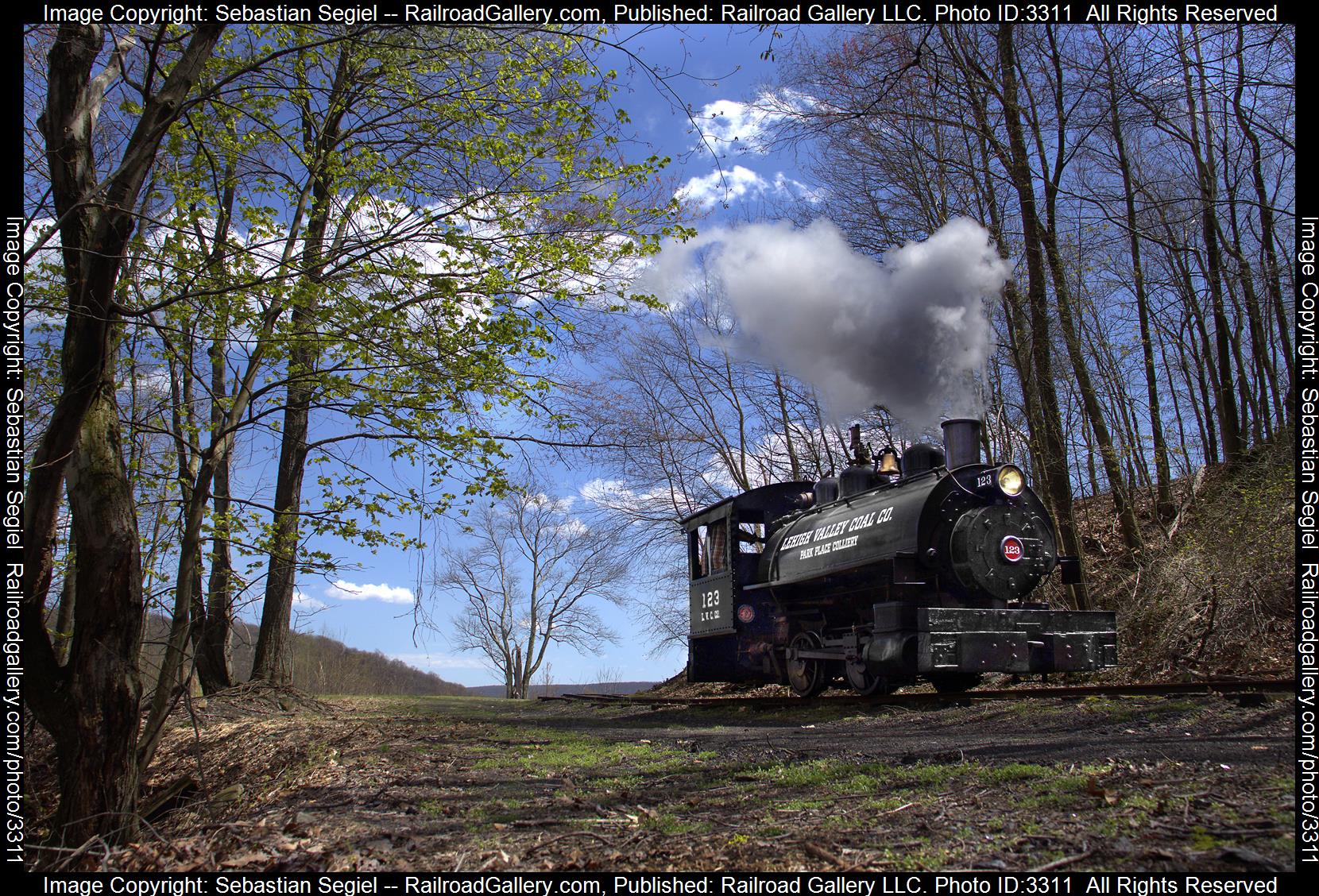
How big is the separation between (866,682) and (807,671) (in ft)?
4.28

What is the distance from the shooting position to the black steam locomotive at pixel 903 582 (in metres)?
8.30

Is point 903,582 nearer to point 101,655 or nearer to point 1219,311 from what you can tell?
point 101,655

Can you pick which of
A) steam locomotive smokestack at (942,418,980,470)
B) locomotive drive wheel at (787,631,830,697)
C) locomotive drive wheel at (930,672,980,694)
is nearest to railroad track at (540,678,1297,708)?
locomotive drive wheel at (930,672,980,694)

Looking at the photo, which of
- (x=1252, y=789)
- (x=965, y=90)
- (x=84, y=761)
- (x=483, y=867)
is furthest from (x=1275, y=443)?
(x=84, y=761)

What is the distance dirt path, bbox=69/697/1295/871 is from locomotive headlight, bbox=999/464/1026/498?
2304 millimetres

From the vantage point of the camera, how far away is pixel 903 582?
8555 mm

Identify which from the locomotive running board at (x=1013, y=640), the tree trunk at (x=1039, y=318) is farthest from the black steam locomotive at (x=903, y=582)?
the tree trunk at (x=1039, y=318)

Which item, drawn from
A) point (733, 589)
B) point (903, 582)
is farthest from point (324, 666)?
point (903, 582)

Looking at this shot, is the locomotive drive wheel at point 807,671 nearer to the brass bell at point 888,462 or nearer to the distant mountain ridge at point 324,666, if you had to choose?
the brass bell at point 888,462

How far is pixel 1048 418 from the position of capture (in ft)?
44.3

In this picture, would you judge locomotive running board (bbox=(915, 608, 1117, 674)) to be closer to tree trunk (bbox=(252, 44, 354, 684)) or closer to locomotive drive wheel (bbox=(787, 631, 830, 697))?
locomotive drive wheel (bbox=(787, 631, 830, 697))

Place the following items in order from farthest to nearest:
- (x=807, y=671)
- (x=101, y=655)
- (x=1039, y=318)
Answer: (x=1039, y=318)
(x=807, y=671)
(x=101, y=655)

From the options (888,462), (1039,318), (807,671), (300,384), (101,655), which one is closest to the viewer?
(101,655)

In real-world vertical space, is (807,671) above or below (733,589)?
below
